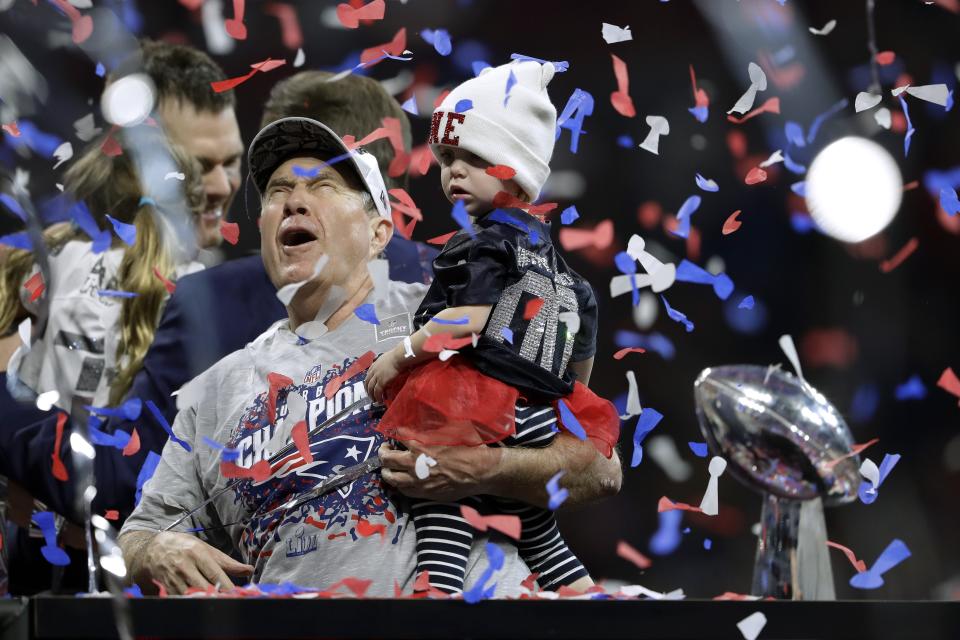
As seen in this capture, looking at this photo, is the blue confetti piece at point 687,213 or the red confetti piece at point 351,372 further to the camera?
the blue confetti piece at point 687,213

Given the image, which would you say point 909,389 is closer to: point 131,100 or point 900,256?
point 900,256

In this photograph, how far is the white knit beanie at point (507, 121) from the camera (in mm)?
1643

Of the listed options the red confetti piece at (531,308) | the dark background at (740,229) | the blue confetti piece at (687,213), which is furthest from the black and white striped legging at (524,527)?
the dark background at (740,229)

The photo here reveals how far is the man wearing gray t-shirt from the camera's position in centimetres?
155

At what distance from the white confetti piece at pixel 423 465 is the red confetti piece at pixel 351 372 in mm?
225

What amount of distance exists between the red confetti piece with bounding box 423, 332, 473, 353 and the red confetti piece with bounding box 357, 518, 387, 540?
0.24 meters

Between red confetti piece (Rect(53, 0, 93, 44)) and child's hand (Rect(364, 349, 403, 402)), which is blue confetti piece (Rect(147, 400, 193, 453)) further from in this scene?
red confetti piece (Rect(53, 0, 93, 44))

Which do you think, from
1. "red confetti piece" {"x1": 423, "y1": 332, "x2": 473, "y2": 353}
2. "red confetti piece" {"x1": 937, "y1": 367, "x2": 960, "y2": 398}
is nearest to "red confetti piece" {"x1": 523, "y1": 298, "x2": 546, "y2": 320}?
"red confetti piece" {"x1": 423, "y1": 332, "x2": 473, "y2": 353}

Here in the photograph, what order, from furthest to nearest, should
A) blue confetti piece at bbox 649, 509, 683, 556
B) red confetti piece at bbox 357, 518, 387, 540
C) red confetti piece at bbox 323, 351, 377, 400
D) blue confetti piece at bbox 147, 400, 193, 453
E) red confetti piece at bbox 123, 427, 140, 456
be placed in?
blue confetti piece at bbox 649, 509, 683, 556, red confetti piece at bbox 123, 427, 140, 456, blue confetti piece at bbox 147, 400, 193, 453, red confetti piece at bbox 323, 351, 377, 400, red confetti piece at bbox 357, 518, 387, 540

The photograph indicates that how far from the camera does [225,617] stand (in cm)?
101

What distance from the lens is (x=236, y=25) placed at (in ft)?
9.34

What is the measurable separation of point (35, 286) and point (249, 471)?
849mm

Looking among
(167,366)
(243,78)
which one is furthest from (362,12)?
(167,366)

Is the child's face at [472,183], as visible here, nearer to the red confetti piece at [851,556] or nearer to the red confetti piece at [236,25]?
the red confetti piece at [851,556]
